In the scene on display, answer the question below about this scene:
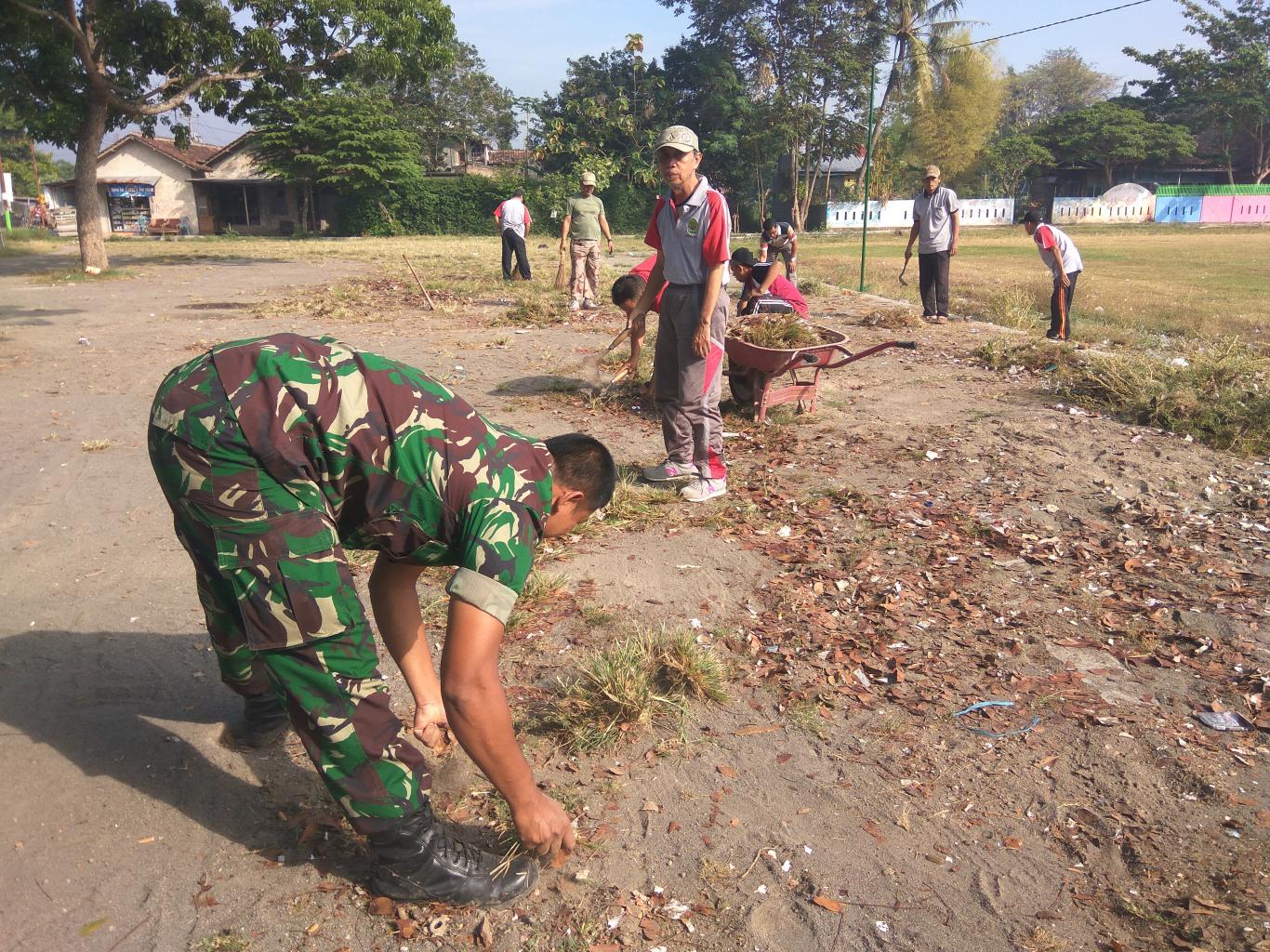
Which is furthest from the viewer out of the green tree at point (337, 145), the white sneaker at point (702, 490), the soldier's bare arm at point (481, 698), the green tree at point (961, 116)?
the green tree at point (961, 116)

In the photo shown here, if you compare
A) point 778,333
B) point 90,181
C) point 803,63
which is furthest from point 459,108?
point 778,333

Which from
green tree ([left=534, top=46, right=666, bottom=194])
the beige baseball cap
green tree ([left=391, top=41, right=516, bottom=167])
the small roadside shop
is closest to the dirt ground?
the beige baseball cap

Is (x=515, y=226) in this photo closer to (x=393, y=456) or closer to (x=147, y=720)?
(x=147, y=720)

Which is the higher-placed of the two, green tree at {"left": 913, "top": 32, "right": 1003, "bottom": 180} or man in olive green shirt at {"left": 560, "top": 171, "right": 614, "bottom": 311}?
green tree at {"left": 913, "top": 32, "right": 1003, "bottom": 180}

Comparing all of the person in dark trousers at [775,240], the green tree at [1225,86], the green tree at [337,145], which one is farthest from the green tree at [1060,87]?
the person in dark trousers at [775,240]

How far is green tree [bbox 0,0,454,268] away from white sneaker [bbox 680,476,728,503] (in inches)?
655

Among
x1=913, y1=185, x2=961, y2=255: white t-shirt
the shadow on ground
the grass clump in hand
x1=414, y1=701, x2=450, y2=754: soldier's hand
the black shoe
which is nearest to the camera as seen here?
the black shoe

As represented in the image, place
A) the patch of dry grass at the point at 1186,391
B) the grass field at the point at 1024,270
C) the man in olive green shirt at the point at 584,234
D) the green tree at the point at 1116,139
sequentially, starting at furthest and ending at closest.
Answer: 1. the green tree at the point at 1116,139
2. the man in olive green shirt at the point at 584,234
3. the grass field at the point at 1024,270
4. the patch of dry grass at the point at 1186,391

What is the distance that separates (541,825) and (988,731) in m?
1.90

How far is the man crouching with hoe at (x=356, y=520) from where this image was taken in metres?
2.11

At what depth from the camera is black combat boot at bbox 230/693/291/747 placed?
123 inches

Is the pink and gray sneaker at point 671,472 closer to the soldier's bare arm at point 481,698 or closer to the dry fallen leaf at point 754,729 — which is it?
the dry fallen leaf at point 754,729

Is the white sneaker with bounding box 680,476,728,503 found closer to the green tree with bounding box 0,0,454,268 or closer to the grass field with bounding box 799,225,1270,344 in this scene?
the grass field with bounding box 799,225,1270,344

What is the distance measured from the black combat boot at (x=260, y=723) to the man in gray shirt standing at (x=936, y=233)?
10836 millimetres
